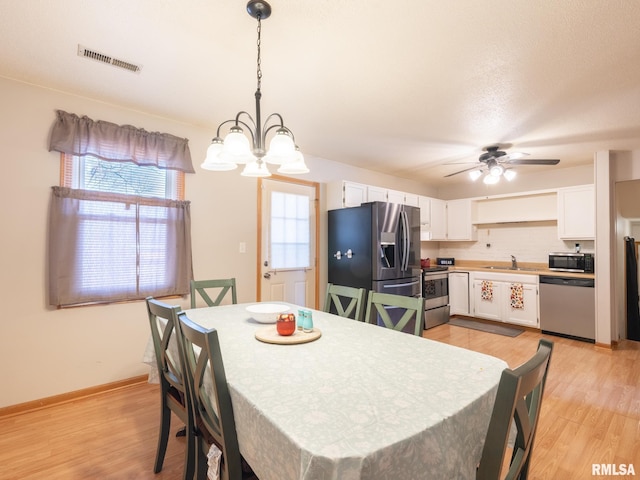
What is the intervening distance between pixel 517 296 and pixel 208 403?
4.69m

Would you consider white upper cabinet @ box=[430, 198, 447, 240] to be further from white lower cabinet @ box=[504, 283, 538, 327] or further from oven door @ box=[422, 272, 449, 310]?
white lower cabinet @ box=[504, 283, 538, 327]

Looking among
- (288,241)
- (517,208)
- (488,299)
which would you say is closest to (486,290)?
(488,299)

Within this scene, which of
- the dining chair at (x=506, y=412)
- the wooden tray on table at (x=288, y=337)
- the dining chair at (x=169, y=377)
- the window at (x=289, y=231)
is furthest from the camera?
the window at (x=289, y=231)

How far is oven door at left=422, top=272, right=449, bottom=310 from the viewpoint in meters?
4.74

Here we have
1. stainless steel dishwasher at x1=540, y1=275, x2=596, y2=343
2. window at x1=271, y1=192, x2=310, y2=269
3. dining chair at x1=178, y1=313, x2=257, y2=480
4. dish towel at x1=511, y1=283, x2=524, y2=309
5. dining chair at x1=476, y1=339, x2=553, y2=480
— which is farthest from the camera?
dish towel at x1=511, y1=283, x2=524, y2=309

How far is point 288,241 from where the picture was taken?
13.1ft

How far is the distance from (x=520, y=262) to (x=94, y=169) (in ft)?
19.3

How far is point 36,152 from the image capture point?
2443 millimetres

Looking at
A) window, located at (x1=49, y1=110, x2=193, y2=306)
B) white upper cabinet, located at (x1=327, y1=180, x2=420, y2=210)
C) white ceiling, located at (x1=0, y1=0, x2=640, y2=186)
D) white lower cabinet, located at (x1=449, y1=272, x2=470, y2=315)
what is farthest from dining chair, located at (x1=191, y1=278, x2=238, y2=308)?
white lower cabinet, located at (x1=449, y1=272, x2=470, y2=315)

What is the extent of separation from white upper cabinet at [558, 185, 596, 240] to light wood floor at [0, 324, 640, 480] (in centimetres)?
195

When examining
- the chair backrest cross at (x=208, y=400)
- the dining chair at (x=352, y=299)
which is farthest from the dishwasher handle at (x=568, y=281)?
the chair backrest cross at (x=208, y=400)

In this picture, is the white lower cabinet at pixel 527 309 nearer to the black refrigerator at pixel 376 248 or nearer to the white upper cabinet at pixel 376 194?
the black refrigerator at pixel 376 248

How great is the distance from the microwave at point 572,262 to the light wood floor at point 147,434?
155 centimetres

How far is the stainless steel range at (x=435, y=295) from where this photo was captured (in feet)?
15.5
